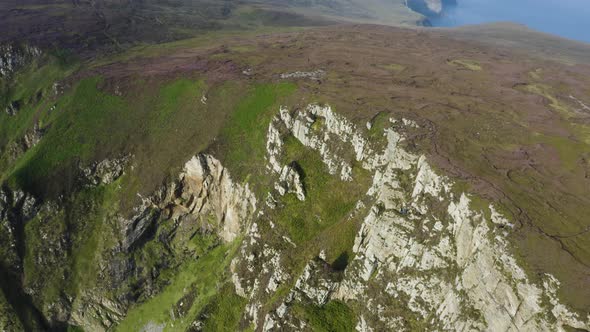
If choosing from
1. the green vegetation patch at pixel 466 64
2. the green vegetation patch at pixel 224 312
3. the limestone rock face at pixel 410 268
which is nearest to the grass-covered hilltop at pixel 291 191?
→ the limestone rock face at pixel 410 268

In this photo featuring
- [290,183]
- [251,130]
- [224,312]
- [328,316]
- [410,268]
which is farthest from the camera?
[251,130]

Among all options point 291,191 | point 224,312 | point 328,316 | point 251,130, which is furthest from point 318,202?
point 224,312

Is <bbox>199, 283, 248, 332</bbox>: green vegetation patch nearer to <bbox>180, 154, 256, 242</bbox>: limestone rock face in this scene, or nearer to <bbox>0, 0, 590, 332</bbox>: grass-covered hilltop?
<bbox>0, 0, 590, 332</bbox>: grass-covered hilltop

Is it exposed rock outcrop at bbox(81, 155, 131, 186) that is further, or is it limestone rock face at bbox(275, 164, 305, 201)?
exposed rock outcrop at bbox(81, 155, 131, 186)

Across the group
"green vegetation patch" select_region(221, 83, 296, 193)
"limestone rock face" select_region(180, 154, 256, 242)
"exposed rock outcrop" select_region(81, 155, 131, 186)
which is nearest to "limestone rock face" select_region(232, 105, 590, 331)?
"limestone rock face" select_region(180, 154, 256, 242)

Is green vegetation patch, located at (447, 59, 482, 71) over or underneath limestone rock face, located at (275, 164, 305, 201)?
over

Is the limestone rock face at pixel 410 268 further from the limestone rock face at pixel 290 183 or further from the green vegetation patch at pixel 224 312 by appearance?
the limestone rock face at pixel 290 183

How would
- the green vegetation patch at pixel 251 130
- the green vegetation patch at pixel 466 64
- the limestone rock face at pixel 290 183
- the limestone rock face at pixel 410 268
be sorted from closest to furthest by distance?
the limestone rock face at pixel 410 268, the limestone rock face at pixel 290 183, the green vegetation patch at pixel 251 130, the green vegetation patch at pixel 466 64

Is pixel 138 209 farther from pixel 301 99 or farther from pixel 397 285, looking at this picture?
pixel 397 285

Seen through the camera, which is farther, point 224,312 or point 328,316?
point 224,312

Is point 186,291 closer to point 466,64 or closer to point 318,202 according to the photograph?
point 318,202
